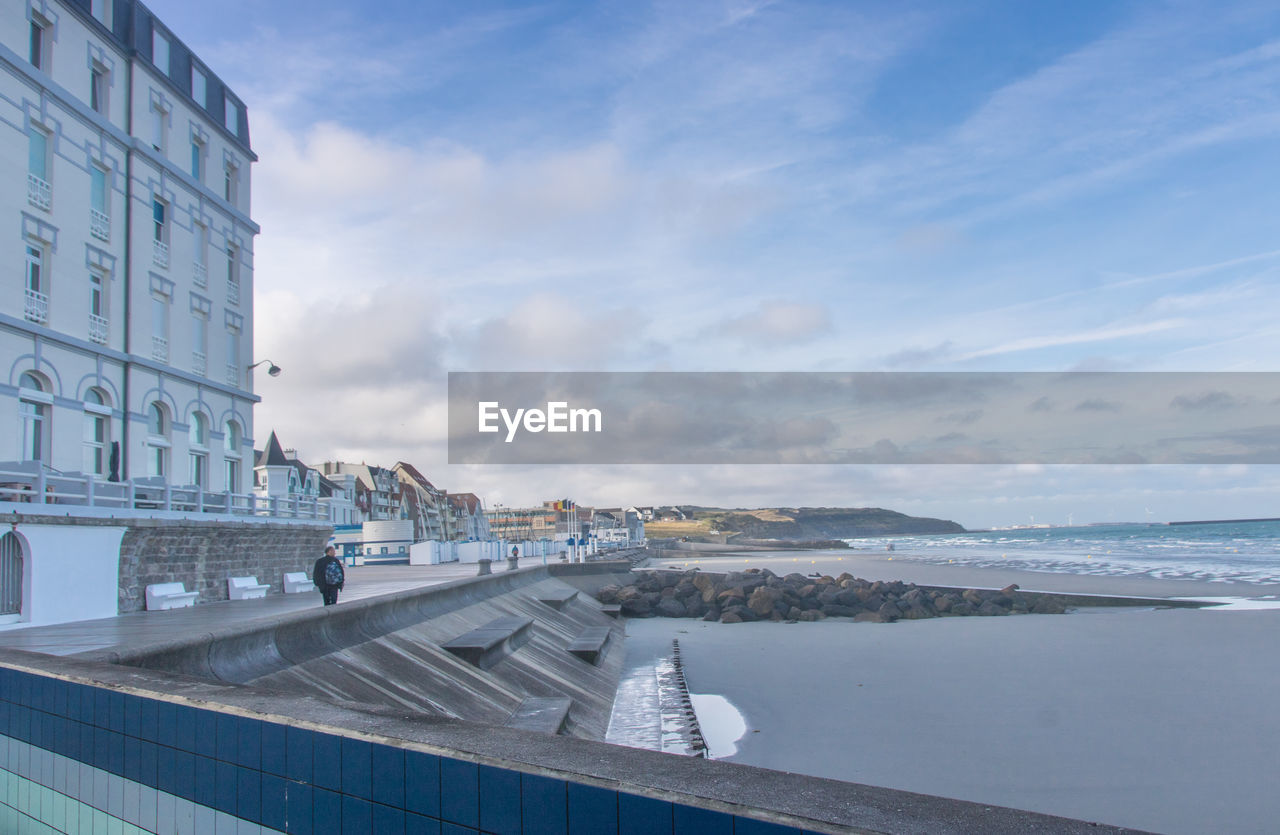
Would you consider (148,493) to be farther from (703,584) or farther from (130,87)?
(703,584)

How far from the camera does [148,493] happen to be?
19.8m

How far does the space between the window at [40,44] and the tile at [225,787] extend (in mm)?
19851

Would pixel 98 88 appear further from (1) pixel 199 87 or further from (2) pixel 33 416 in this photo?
(2) pixel 33 416

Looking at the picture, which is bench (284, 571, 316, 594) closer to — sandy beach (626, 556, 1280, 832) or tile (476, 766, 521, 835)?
sandy beach (626, 556, 1280, 832)

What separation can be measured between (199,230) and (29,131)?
620cm

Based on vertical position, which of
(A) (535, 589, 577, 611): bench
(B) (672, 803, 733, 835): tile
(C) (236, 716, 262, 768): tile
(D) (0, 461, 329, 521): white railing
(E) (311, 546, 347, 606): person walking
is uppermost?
(D) (0, 461, 329, 521): white railing

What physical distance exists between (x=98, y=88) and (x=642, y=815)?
75.5 feet

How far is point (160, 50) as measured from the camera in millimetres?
22453

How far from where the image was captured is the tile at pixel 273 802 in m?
3.33

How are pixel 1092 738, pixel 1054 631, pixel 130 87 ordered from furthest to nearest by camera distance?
pixel 1054 631
pixel 130 87
pixel 1092 738

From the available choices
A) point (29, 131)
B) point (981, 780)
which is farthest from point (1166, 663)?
point (29, 131)

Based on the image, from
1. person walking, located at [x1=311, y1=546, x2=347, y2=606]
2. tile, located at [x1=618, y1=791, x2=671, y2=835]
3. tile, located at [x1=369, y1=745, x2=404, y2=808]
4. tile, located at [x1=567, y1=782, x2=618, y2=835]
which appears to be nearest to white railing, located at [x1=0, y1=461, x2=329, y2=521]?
person walking, located at [x1=311, y1=546, x2=347, y2=606]

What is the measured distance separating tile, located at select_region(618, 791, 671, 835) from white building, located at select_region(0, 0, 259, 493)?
60.2 feet

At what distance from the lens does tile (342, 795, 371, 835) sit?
3.05 metres
